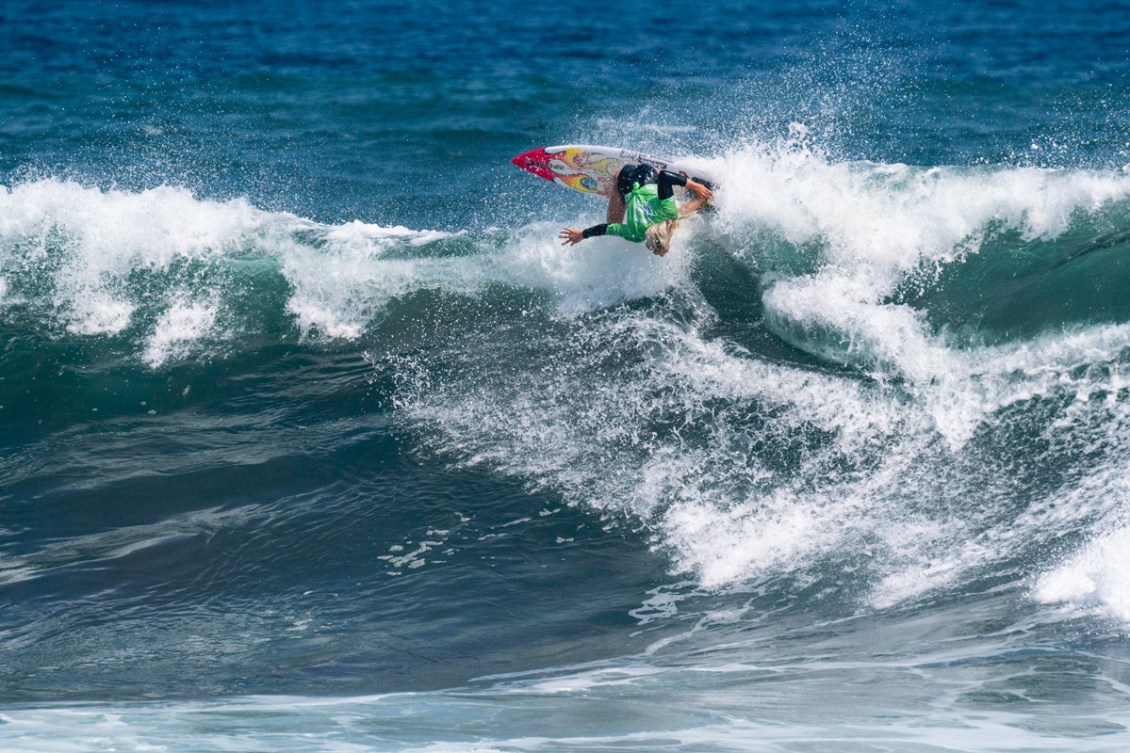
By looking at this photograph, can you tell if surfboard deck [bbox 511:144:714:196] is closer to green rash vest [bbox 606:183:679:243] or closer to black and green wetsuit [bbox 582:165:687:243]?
black and green wetsuit [bbox 582:165:687:243]

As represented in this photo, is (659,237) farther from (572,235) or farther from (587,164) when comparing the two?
(587,164)

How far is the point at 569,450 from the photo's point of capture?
9.99 meters

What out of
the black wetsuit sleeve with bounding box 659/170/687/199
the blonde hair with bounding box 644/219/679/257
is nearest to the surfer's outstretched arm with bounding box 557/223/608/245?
the blonde hair with bounding box 644/219/679/257

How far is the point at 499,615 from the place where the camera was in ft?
26.8

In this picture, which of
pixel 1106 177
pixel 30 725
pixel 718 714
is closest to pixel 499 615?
pixel 718 714

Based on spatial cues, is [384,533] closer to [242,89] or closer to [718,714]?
[718,714]

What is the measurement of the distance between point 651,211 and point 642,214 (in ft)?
0.32

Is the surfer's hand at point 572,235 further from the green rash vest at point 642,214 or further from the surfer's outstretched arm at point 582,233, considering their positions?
the green rash vest at point 642,214

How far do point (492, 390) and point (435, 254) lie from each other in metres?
2.97

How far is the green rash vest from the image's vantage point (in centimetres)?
1119

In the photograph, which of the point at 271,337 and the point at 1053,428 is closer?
the point at 1053,428

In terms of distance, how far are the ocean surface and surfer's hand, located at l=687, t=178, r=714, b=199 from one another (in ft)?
0.97

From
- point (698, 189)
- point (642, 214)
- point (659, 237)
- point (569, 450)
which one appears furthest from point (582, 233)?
point (569, 450)

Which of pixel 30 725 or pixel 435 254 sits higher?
pixel 435 254
